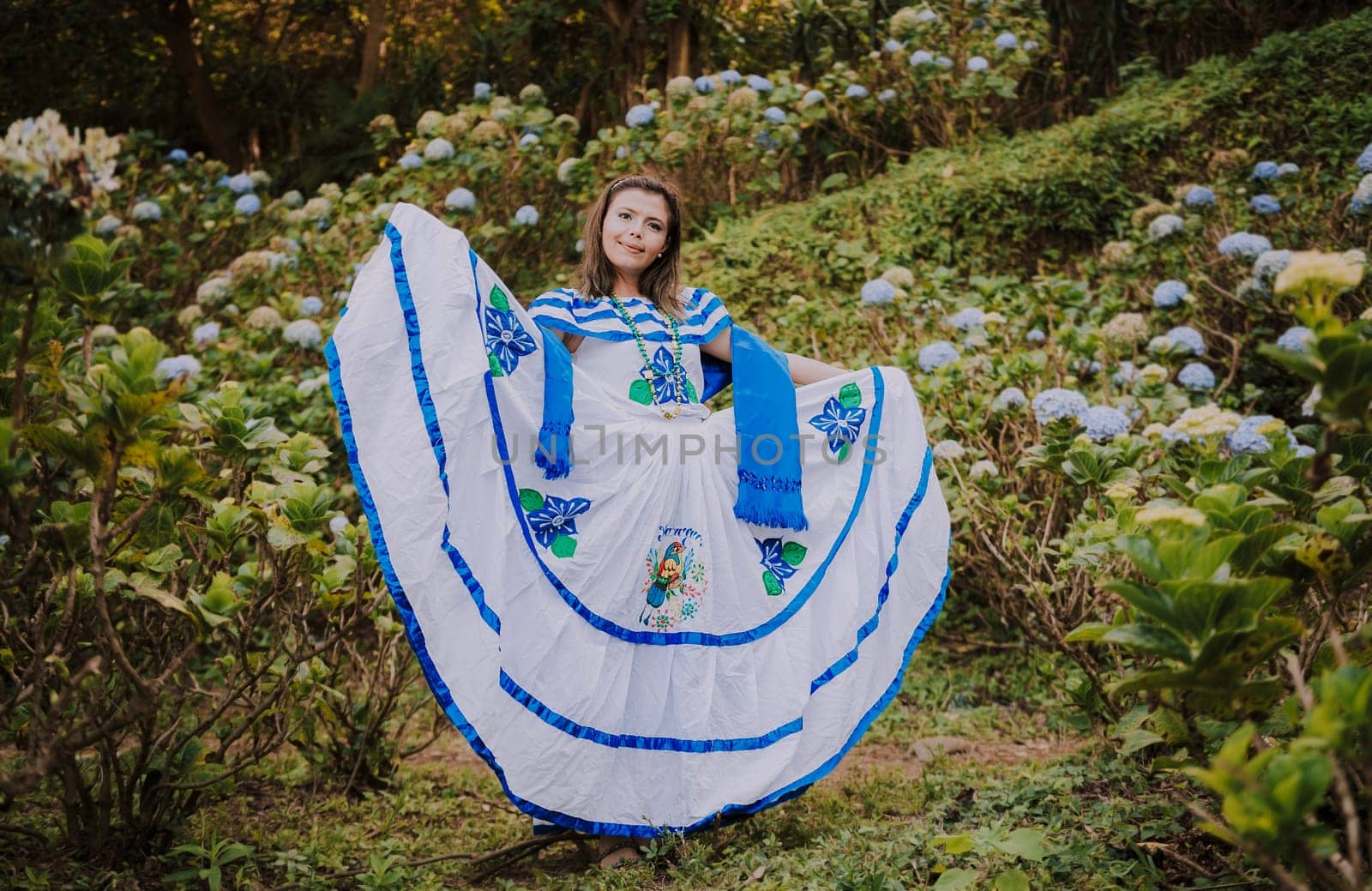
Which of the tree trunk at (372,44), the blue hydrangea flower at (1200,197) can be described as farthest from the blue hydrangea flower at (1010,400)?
the tree trunk at (372,44)

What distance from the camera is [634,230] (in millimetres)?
3002

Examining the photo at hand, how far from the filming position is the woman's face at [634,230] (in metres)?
3.01

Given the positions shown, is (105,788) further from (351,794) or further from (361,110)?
(361,110)

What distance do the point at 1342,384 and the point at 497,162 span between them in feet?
16.6

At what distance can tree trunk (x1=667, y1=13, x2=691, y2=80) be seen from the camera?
25.7 ft

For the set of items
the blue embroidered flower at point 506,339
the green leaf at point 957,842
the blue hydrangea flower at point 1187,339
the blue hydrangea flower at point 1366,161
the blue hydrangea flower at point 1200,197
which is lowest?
the green leaf at point 957,842

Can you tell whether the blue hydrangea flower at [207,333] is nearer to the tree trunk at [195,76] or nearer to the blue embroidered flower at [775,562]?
the blue embroidered flower at [775,562]

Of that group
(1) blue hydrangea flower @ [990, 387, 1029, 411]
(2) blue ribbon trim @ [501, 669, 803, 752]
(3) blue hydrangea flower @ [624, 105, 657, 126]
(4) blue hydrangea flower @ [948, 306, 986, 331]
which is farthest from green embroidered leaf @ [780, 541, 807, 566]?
(3) blue hydrangea flower @ [624, 105, 657, 126]

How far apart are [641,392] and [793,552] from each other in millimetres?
566

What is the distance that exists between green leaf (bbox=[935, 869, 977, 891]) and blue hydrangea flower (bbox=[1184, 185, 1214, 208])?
3.87 metres

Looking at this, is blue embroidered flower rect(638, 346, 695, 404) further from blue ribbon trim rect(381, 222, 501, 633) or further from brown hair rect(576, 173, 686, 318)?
blue ribbon trim rect(381, 222, 501, 633)

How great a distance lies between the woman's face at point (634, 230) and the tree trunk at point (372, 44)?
22.0 feet

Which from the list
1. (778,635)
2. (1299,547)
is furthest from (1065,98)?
(1299,547)

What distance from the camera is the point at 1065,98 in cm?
755
